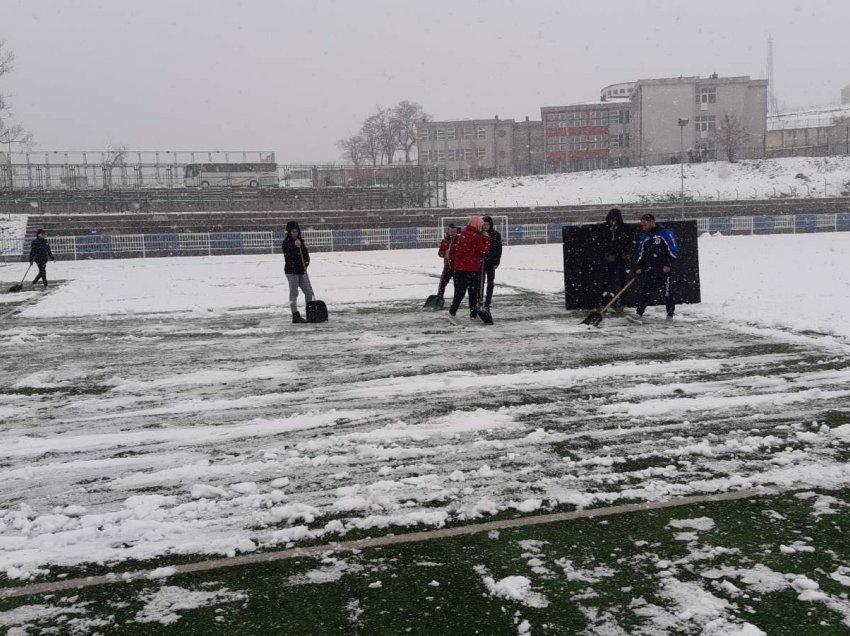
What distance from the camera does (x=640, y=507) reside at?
14.6ft

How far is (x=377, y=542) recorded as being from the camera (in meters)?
4.05

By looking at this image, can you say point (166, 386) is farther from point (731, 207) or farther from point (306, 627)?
point (731, 207)

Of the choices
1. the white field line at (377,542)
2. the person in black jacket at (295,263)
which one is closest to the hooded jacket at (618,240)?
the person in black jacket at (295,263)

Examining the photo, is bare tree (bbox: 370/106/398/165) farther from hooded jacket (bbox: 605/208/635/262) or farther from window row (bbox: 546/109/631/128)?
hooded jacket (bbox: 605/208/635/262)

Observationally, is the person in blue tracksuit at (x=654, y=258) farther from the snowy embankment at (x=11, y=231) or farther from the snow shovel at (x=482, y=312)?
the snowy embankment at (x=11, y=231)

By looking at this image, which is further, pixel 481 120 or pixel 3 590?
pixel 481 120

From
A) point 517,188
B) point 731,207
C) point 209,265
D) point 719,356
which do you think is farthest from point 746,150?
point 719,356

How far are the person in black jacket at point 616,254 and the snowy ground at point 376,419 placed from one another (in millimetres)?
738

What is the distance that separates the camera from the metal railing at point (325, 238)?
3306cm

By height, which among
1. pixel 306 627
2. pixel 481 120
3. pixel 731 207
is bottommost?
pixel 306 627

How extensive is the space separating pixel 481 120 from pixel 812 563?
309 feet

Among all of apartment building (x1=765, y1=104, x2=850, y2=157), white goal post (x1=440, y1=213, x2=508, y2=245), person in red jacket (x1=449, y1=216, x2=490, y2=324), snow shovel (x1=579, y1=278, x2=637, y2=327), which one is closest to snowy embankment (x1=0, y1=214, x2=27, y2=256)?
white goal post (x1=440, y1=213, x2=508, y2=245)

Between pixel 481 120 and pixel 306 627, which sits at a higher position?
pixel 481 120

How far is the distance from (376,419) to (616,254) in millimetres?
7190
